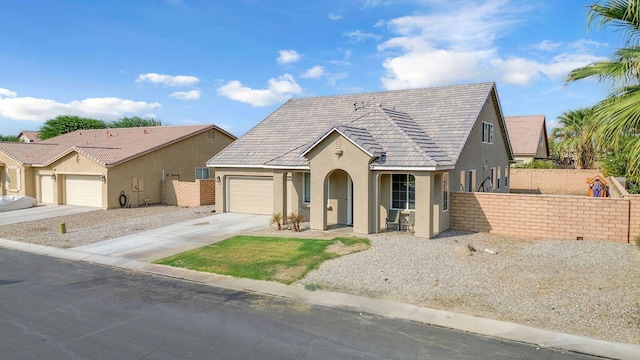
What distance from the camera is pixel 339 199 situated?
63.3 ft

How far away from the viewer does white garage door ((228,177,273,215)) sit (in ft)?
76.3

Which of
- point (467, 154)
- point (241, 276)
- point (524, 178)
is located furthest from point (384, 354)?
point (524, 178)

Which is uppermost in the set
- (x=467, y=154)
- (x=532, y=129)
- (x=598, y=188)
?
(x=532, y=129)

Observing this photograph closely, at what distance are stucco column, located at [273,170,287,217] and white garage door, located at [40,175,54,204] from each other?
1873 cm

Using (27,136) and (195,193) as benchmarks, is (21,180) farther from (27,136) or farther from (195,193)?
(27,136)

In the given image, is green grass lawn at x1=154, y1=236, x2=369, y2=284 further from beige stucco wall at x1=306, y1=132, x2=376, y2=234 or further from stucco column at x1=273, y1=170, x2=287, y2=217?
stucco column at x1=273, y1=170, x2=287, y2=217

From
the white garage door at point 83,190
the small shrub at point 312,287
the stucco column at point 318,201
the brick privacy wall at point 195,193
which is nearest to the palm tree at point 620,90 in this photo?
the small shrub at point 312,287

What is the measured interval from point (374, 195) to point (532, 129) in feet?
111

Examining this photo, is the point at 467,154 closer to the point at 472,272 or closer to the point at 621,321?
the point at 472,272

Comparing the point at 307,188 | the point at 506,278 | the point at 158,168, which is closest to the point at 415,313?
the point at 506,278

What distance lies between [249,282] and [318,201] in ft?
22.0

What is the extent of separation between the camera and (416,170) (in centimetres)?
1619

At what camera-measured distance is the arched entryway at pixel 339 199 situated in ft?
62.2

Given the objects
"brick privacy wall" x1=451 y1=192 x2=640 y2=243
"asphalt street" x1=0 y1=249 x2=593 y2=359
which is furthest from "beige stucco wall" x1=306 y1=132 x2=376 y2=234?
"asphalt street" x1=0 y1=249 x2=593 y2=359
